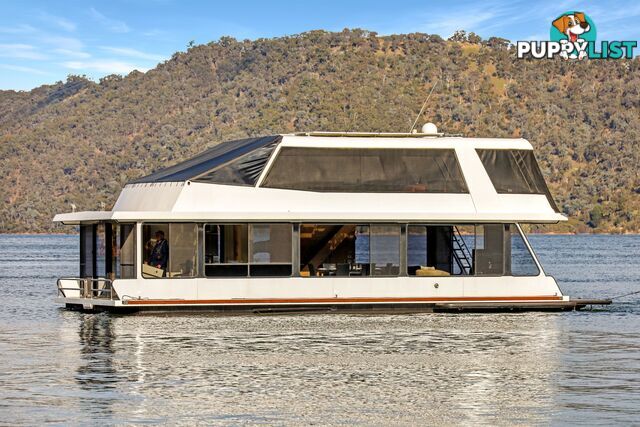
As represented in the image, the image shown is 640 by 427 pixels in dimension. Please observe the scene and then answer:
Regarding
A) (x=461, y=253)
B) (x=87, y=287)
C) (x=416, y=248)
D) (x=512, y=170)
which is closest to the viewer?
(x=416, y=248)

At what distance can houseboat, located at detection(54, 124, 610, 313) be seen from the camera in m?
Result: 27.9

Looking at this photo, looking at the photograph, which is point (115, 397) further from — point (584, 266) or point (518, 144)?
point (584, 266)

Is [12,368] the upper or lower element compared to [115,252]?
lower

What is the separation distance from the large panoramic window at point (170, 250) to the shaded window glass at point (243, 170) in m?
1.26

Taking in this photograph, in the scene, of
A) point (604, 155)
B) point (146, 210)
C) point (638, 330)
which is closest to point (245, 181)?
point (146, 210)

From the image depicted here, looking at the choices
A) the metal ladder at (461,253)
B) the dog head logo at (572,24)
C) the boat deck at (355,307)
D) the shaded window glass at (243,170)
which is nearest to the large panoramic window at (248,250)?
the boat deck at (355,307)

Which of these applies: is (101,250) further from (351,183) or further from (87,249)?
(351,183)

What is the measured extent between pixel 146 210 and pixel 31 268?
5168 cm

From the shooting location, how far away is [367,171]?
29.2 metres

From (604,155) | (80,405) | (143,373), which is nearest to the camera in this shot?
(80,405)

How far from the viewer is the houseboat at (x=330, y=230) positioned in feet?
91.5

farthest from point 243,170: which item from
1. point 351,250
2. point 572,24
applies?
point 572,24

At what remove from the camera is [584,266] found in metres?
81.2

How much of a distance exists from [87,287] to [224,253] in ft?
12.7
